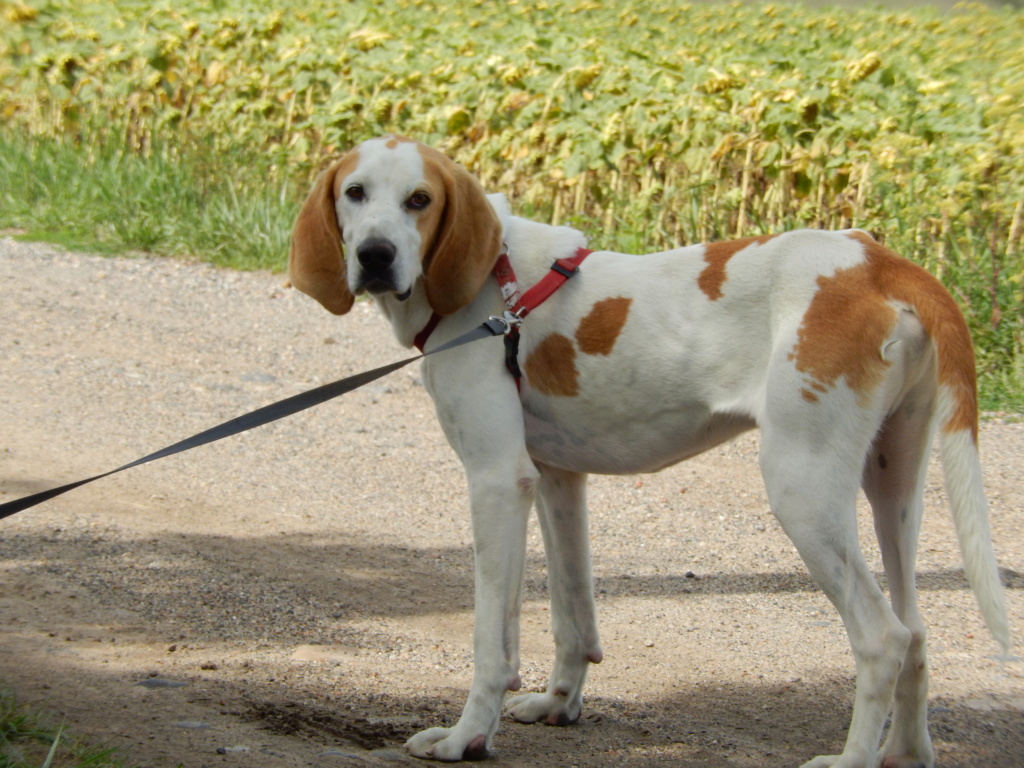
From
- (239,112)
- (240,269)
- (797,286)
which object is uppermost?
(797,286)

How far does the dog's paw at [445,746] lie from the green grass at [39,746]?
0.83 meters

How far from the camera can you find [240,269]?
9.69 metres

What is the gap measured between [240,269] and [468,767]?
285 inches

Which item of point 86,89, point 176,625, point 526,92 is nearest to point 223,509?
point 176,625

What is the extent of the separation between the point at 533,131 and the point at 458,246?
6.56 meters

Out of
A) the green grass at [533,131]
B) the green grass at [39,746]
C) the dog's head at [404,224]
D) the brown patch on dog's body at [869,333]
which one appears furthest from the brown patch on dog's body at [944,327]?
the green grass at [533,131]

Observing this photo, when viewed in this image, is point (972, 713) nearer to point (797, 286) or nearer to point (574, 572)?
point (574, 572)

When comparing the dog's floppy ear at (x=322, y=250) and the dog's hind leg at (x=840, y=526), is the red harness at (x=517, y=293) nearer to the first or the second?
the dog's floppy ear at (x=322, y=250)

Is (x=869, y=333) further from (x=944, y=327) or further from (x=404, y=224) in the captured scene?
(x=404, y=224)

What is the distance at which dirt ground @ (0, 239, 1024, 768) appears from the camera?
131 inches

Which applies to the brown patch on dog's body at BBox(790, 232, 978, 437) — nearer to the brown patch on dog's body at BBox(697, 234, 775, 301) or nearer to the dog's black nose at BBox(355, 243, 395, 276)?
the brown patch on dog's body at BBox(697, 234, 775, 301)

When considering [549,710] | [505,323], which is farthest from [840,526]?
[549,710]

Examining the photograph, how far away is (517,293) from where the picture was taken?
333 cm

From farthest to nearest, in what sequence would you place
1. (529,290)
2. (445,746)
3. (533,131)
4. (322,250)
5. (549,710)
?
(533,131), (549,710), (322,250), (529,290), (445,746)
